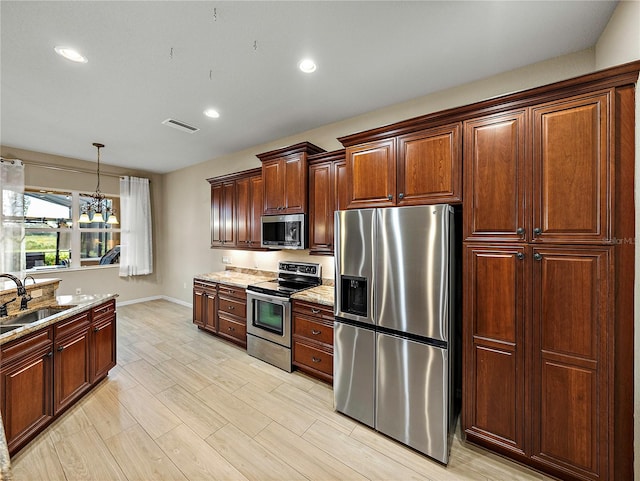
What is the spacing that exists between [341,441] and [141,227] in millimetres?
5963

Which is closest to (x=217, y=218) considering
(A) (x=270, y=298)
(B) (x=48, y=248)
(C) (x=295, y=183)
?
(C) (x=295, y=183)

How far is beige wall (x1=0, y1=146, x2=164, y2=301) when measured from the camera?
186 inches

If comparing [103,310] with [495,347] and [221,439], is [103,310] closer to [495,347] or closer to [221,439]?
[221,439]

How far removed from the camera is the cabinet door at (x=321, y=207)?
10.5 feet

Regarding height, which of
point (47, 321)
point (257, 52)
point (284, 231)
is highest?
point (257, 52)

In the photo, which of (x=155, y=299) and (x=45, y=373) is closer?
(x=45, y=373)

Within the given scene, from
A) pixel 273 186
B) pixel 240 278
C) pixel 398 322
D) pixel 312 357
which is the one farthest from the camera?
pixel 240 278

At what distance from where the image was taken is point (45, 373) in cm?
217

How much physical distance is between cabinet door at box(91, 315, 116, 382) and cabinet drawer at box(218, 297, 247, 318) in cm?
129

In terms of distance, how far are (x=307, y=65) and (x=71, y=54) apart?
1.90 m

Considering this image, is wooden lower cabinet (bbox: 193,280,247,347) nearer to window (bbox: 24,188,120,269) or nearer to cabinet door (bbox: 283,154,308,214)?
cabinet door (bbox: 283,154,308,214)

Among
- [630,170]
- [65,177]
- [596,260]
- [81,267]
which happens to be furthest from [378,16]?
[81,267]

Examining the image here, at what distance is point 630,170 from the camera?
154cm

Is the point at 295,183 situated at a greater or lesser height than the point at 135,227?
greater
